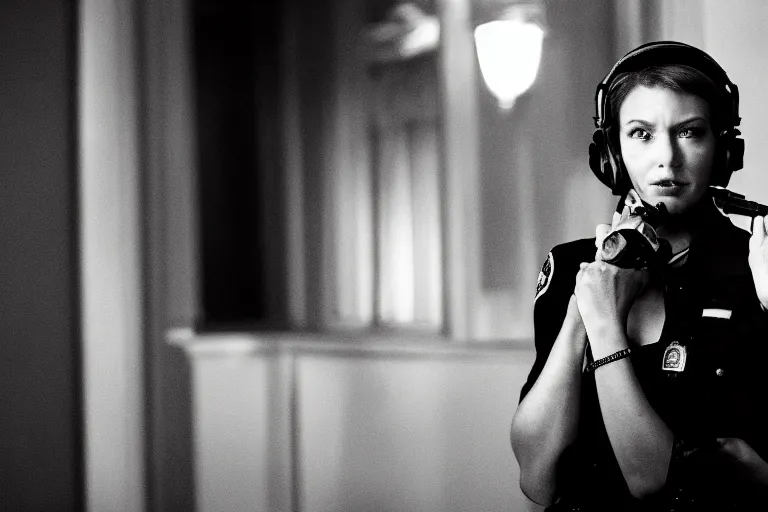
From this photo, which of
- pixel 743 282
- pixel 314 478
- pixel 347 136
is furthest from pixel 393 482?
pixel 743 282

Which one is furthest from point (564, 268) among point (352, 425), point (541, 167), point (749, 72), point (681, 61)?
point (352, 425)

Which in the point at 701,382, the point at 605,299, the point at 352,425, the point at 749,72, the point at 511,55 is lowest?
the point at 352,425

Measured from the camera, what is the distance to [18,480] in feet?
10.0

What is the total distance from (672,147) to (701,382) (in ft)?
1.07

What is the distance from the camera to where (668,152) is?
1.13m

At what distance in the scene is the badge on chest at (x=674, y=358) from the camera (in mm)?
1098

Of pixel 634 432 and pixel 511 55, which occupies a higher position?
pixel 511 55

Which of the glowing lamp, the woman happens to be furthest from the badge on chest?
the glowing lamp

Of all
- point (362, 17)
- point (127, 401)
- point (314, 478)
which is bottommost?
point (314, 478)

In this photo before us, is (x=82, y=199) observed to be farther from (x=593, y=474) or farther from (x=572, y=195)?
(x=593, y=474)

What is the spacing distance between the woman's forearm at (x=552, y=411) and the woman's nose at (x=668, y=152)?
0.26 metres

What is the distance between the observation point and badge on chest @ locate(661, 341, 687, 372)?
1098 mm

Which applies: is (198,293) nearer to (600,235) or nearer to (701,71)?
(600,235)

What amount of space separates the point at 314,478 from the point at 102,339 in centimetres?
105
